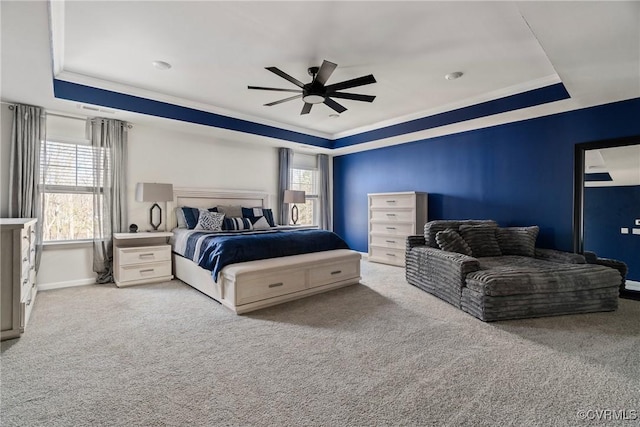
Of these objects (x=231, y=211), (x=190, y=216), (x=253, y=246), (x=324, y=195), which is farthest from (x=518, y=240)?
(x=190, y=216)

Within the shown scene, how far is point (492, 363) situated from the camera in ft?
7.10

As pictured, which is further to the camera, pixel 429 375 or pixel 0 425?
pixel 429 375

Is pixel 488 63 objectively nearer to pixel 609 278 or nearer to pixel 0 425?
pixel 609 278

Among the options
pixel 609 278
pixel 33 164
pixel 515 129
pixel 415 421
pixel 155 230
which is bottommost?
pixel 415 421

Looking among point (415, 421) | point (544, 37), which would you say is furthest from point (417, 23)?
point (415, 421)

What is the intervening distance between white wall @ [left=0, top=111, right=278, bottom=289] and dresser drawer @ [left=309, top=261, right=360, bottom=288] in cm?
286

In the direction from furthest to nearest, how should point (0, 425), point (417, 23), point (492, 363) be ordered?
point (417, 23) → point (492, 363) → point (0, 425)

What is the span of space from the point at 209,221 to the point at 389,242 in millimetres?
3246

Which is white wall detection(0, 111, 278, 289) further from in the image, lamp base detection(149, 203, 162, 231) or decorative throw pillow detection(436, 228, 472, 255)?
decorative throw pillow detection(436, 228, 472, 255)

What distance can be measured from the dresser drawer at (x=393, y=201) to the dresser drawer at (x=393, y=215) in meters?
0.08

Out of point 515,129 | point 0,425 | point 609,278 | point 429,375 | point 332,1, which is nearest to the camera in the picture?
point 0,425

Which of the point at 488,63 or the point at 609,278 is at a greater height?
the point at 488,63

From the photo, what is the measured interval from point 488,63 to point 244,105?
3.44 meters

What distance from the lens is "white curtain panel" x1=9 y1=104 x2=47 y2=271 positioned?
12.3 feet
